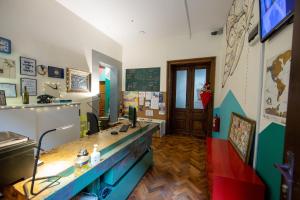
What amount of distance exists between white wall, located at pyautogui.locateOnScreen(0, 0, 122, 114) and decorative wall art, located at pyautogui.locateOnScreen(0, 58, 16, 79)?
0.22ft

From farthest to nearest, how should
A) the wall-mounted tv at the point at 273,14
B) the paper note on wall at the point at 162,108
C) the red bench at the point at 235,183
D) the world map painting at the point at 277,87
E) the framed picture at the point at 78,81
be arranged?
the paper note on wall at the point at 162,108
the framed picture at the point at 78,81
the red bench at the point at 235,183
the world map painting at the point at 277,87
the wall-mounted tv at the point at 273,14

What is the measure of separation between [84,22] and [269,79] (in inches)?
158

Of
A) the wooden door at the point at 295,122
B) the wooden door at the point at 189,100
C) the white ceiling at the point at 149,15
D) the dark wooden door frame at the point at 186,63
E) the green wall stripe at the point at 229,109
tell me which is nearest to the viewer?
the wooden door at the point at 295,122

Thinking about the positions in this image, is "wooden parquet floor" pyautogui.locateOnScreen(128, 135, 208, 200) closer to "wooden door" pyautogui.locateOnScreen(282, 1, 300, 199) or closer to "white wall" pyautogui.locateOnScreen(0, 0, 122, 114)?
"wooden door" pyautogui.locateOnScreen(282, 1, 300, 199)

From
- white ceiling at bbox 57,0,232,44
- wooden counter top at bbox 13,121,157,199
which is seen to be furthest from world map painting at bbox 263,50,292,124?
white ceiling at bbox 57,0,232,44

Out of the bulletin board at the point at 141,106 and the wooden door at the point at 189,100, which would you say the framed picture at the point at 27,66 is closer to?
the bulletin board at the point at 141,106

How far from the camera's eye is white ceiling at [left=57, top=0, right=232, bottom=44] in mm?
2914

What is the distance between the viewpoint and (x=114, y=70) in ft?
16.7

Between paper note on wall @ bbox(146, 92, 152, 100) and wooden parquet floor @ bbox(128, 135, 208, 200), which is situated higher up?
paper note on wall @ bbox(146, 92, 152, 100)

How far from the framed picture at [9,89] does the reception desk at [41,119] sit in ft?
1.29

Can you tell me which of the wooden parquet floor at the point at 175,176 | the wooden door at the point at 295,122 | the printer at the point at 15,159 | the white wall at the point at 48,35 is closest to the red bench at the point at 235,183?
the wooden door at the point at 295,122

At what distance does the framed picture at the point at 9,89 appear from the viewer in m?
2.21

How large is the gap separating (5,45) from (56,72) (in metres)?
0.90

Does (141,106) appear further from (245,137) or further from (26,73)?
(245,137)
